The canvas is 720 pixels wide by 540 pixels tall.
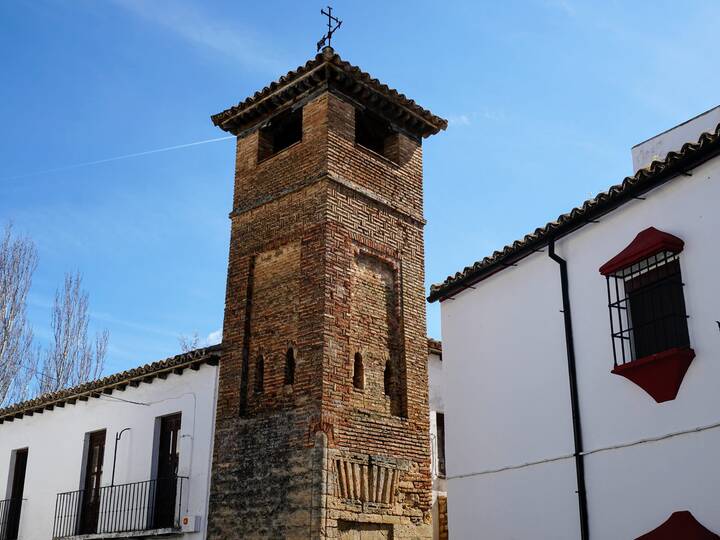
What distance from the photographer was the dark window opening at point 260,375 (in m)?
11.4

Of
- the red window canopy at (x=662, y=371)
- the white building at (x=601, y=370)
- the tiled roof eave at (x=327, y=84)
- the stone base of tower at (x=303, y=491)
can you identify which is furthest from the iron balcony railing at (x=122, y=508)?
the red window canopy at (x=662, y=371)

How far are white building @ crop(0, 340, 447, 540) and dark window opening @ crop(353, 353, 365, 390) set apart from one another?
2.38 meters

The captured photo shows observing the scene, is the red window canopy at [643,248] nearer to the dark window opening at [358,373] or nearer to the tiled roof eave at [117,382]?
the dark window opening at [358,373]

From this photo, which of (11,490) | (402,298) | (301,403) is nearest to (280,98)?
(402,298)

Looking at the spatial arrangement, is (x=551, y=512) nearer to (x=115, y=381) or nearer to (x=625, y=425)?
(x=625, y=425)

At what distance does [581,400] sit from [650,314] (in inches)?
48.6

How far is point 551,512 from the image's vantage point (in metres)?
8.91

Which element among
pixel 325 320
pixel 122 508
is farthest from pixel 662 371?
pixel 122 508

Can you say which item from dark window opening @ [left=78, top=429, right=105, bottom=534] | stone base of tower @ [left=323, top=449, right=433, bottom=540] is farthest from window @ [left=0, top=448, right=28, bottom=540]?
stone base of tower @ [left=323, top=449, right=433, bottom=540]

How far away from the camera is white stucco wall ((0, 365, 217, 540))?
40.1ft

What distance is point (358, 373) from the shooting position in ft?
36.3

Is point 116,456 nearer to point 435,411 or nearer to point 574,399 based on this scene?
point 435,411

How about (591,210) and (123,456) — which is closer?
(591,210)

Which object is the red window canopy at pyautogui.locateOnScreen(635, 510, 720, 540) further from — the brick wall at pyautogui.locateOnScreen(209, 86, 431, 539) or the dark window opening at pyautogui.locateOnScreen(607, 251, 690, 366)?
the brick wall at pyautogui.locateOnScreen(209, 86, 431, 539)
